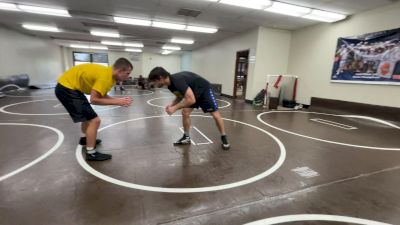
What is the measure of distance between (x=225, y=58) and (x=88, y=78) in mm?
9472

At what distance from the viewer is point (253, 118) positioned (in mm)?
5691

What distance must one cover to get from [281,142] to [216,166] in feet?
5.25

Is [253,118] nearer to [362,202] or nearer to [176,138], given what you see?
[176,138]

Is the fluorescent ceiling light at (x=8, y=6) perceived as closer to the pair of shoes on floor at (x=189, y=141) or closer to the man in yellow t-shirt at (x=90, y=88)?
the man in yellow t-shirt at (x=90, y=88)

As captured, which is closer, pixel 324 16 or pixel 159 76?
pixel 159 76

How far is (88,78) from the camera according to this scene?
8.54ft

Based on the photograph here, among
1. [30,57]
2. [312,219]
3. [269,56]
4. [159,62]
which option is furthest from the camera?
[159,62]

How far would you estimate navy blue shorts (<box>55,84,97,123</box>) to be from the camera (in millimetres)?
2627

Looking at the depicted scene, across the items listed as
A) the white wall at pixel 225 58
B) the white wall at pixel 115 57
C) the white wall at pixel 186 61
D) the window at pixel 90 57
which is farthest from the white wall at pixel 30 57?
the white wall at pixel 225 58

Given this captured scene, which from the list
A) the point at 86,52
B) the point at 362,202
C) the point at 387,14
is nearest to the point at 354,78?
the point at 387,14

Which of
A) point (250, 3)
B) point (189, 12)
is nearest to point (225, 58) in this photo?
point (189, 12)

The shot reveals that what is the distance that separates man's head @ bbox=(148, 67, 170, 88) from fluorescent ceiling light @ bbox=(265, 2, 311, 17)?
4479 mm

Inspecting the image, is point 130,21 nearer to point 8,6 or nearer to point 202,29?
point 202,29

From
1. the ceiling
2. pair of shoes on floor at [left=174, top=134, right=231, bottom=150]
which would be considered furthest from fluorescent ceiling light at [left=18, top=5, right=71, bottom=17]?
pair of shoes on floor at [left=174, top=134, right=231, bottom=150]
